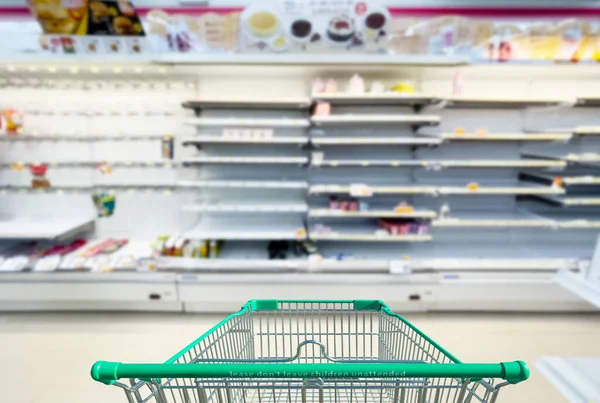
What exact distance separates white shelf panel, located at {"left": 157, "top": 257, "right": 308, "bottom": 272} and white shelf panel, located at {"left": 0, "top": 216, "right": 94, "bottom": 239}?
3.64 ft

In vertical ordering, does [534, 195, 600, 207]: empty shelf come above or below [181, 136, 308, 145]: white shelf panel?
below

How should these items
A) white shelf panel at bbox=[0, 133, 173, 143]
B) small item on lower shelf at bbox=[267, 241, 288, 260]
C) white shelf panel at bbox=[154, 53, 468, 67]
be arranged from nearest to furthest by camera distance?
white shelf panel at bbox=[154, 53, 468, 67] < small item on lower shelf at bbox=[267, 241, 288, 260] < white shelf panel at bbox=[0, 133, 173, 143]

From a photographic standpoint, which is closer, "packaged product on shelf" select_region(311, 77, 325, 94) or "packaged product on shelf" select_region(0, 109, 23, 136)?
"packaged product on shelf" select_region(311, 77, 325, 94)

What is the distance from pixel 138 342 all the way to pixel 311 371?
2533mm

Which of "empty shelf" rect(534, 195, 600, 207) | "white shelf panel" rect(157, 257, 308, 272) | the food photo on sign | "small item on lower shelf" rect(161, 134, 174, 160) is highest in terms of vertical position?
the food photo on sign

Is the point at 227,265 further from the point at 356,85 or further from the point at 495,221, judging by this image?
the point at 495,221

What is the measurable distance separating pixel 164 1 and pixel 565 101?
13.2 ft

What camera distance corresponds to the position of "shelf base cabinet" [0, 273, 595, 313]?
3105 millimetres

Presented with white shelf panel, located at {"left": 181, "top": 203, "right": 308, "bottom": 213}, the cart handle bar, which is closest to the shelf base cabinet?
white shelf panel, located at {"left": 181, "top": 203, "right": 308, "bottom": 213}

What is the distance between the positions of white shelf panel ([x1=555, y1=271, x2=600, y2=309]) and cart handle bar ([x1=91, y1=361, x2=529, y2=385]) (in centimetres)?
152

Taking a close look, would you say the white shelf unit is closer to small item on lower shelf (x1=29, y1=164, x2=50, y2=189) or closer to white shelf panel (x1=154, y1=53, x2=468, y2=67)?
white shelf panel (x1=154, y1=53, x2=468, y2=67)

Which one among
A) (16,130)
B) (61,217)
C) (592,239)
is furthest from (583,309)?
(16,130)

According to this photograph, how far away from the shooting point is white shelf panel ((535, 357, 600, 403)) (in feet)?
6.06

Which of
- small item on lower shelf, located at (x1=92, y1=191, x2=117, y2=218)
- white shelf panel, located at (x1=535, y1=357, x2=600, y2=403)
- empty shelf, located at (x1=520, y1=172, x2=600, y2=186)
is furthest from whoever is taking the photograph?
small item on lower shelf, located at (x1=92, y1=191, x2=117, y2=218)
